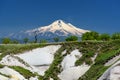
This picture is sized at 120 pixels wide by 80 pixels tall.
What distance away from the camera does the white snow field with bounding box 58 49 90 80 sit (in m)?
86.6

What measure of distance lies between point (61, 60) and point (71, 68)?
6.29 m

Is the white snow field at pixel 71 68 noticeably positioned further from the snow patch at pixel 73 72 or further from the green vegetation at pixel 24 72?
the green vegetation at pixel 24 72

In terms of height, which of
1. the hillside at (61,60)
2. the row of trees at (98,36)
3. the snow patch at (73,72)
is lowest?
the snow patch at (73,72)

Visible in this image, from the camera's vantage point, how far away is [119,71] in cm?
6419

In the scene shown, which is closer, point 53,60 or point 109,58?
point 109,58

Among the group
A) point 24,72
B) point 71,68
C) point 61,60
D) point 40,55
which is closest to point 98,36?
point 40,55

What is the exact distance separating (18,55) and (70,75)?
1709 centimetres

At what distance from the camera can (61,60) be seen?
95.1 m

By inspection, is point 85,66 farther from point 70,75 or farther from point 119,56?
point 119,56

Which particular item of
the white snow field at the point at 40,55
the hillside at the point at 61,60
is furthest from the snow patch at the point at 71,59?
the white snow field at the point at 40,55

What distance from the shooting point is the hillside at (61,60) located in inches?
3210

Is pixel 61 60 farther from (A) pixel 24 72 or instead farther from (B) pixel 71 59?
(A) pixel 24 72

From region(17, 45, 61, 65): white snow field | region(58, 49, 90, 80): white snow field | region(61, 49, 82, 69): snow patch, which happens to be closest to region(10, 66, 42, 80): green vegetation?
region(58, 49, 90, 80): white snow field

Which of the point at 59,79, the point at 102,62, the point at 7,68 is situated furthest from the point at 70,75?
the point at 7,68
